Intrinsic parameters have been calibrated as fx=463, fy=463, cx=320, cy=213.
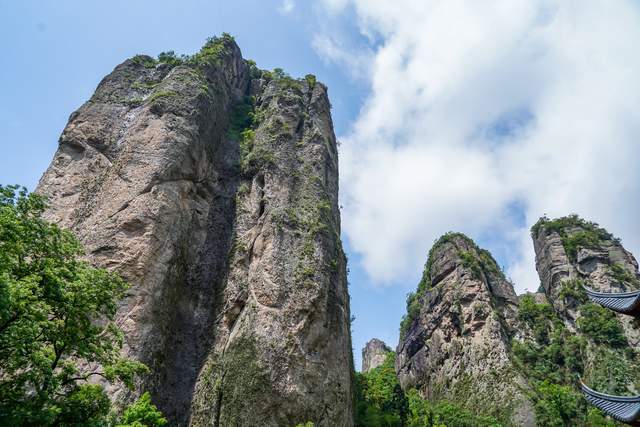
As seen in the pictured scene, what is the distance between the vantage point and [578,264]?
50.1m

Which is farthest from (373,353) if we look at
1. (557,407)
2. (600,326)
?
(557,407)

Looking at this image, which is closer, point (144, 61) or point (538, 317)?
point (144, 61)

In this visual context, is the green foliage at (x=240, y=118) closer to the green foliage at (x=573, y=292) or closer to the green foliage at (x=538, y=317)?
the green foliage at (x=538, y=317)

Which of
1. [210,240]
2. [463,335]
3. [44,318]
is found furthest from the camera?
[463,335]

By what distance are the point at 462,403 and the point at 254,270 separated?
86.9 feet

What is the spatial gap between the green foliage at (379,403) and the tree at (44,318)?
2072 cm

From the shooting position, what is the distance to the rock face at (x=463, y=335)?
3912cm

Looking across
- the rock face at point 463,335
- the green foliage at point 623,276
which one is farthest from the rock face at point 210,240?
the green foliage at point 623,276

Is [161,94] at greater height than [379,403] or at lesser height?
greater

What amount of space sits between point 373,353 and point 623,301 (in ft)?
243

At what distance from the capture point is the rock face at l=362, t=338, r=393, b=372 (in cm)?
8075

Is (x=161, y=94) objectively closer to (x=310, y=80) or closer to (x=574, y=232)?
(x=310, y=80)

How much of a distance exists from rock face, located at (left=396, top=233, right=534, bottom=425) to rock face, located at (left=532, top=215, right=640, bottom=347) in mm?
4859

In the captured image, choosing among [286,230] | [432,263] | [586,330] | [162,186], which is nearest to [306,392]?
[286,230]
